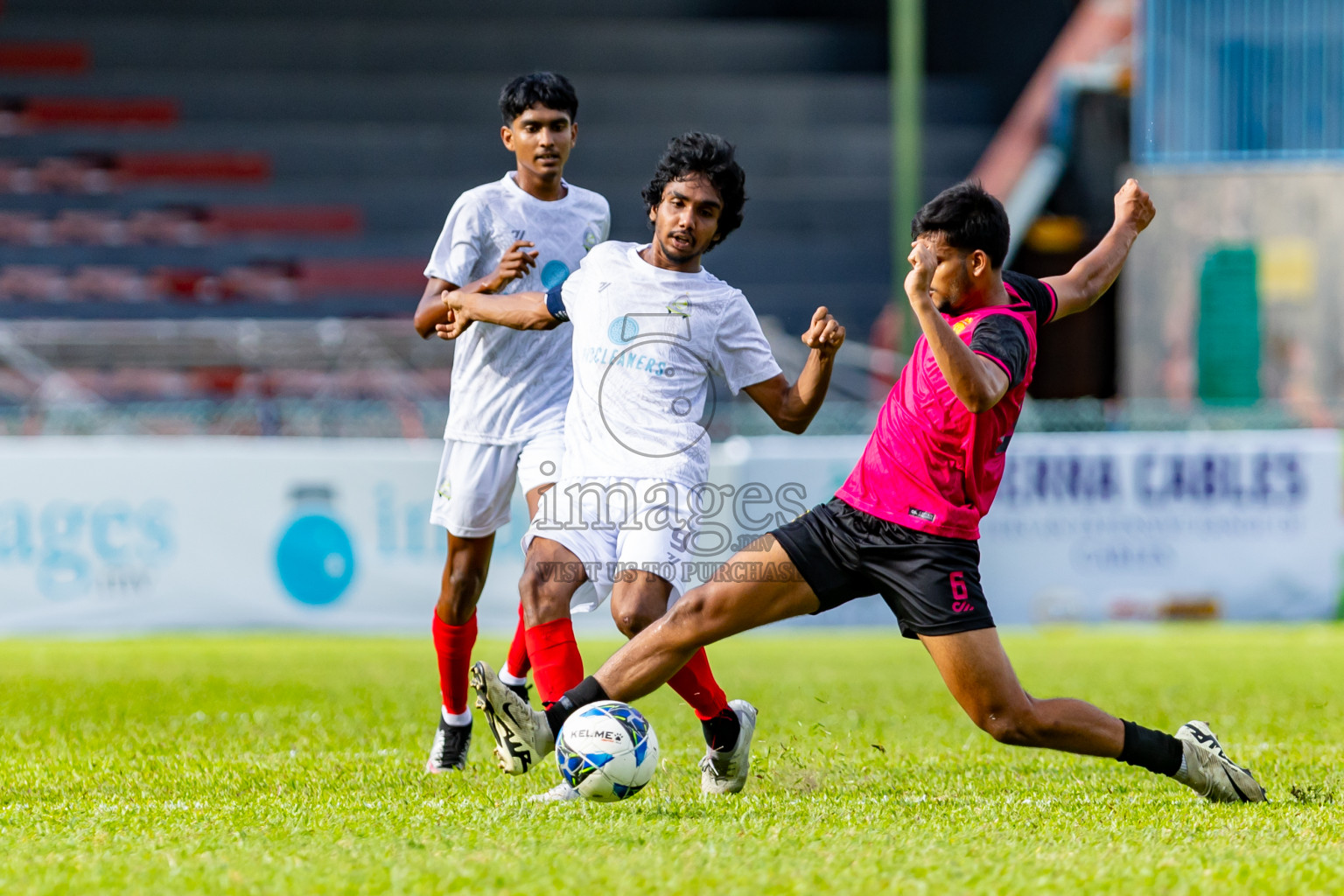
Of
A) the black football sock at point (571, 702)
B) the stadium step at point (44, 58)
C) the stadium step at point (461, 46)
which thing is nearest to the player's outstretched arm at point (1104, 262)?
the black football sock at point (571, 702)

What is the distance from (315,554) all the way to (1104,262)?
844 centimetres

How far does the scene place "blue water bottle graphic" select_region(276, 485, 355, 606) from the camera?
1206 centimetres

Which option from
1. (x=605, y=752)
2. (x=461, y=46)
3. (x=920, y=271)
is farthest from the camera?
(x=461, y=46)

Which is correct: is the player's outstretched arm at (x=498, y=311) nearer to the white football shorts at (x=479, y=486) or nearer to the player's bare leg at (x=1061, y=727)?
the white football shorts at (x=479, y=486)

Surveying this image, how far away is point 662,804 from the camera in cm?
451

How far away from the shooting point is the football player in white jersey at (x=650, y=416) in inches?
182

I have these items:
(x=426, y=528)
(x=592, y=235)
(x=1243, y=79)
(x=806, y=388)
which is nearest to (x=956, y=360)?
(x=806, y=388)

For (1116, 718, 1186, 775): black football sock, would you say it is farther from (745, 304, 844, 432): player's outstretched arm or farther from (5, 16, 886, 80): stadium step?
(5, 16, 886, 80): stadium step

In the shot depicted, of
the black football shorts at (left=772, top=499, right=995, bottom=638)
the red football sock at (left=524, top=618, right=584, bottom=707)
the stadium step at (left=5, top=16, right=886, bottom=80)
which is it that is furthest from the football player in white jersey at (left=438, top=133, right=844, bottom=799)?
the stadium step at (left=5, top=16, right=886, bottom=80)

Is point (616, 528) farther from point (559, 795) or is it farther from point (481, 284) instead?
point (481, 284)

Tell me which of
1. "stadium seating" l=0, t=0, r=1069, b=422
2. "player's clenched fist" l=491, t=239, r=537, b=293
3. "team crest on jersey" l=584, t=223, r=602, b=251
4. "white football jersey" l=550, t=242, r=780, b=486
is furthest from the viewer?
"stadium seating" l=0, t=0, r=1069, b=422

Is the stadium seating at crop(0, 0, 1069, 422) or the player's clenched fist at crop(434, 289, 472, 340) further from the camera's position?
the stadium seating at crop(0, 0, 1069, 422)

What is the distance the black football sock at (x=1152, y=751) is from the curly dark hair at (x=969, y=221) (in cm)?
142

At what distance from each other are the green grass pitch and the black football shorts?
0.56 metres
